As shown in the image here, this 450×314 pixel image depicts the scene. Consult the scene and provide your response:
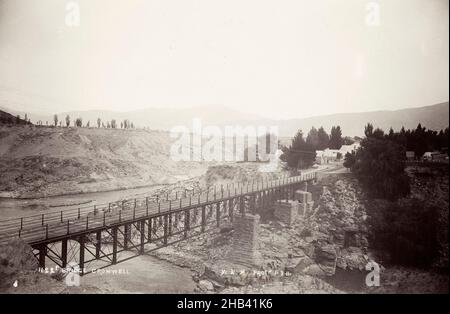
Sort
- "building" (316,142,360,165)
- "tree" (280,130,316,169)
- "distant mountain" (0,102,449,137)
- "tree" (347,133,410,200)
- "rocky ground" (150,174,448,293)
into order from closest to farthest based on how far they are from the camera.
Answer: "rocky ground" (150,174,448,293) < "tree" (347,133,410,200) < "tree" (280,130,316,169) < "building" (316,142,360,165) < "distant mountain" (0,102,449,137)

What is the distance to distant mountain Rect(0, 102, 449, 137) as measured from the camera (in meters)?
103

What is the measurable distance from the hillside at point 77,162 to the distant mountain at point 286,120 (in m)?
36.7

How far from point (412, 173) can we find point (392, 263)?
Result: 1096 centimetres

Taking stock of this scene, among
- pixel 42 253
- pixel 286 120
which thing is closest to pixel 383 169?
pixel 42 253

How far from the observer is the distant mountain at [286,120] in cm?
10326

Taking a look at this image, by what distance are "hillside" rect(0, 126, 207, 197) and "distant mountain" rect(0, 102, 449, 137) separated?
36.7m

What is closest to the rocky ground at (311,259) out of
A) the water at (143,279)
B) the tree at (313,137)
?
the water at (143,279)

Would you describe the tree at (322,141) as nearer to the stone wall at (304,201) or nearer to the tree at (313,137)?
the tree at (313,137)

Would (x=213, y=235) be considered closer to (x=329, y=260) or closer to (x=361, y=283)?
(x=329, y=260)

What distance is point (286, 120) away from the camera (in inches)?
6245

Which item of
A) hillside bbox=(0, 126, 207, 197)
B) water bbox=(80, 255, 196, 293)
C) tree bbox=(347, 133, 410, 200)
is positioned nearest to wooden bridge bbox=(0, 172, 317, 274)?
water bbox=(80, 255, 196, 293)

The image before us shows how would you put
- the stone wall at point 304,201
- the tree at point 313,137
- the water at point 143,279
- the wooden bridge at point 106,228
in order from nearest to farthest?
the wooden bridge at point 106,228, the water at point 143,279, the stone wall at point 304,201, the tree at point 313,137

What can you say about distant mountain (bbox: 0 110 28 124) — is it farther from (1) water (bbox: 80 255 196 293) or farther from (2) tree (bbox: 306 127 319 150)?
(2) tree (bbox: 306 127 319 150)
